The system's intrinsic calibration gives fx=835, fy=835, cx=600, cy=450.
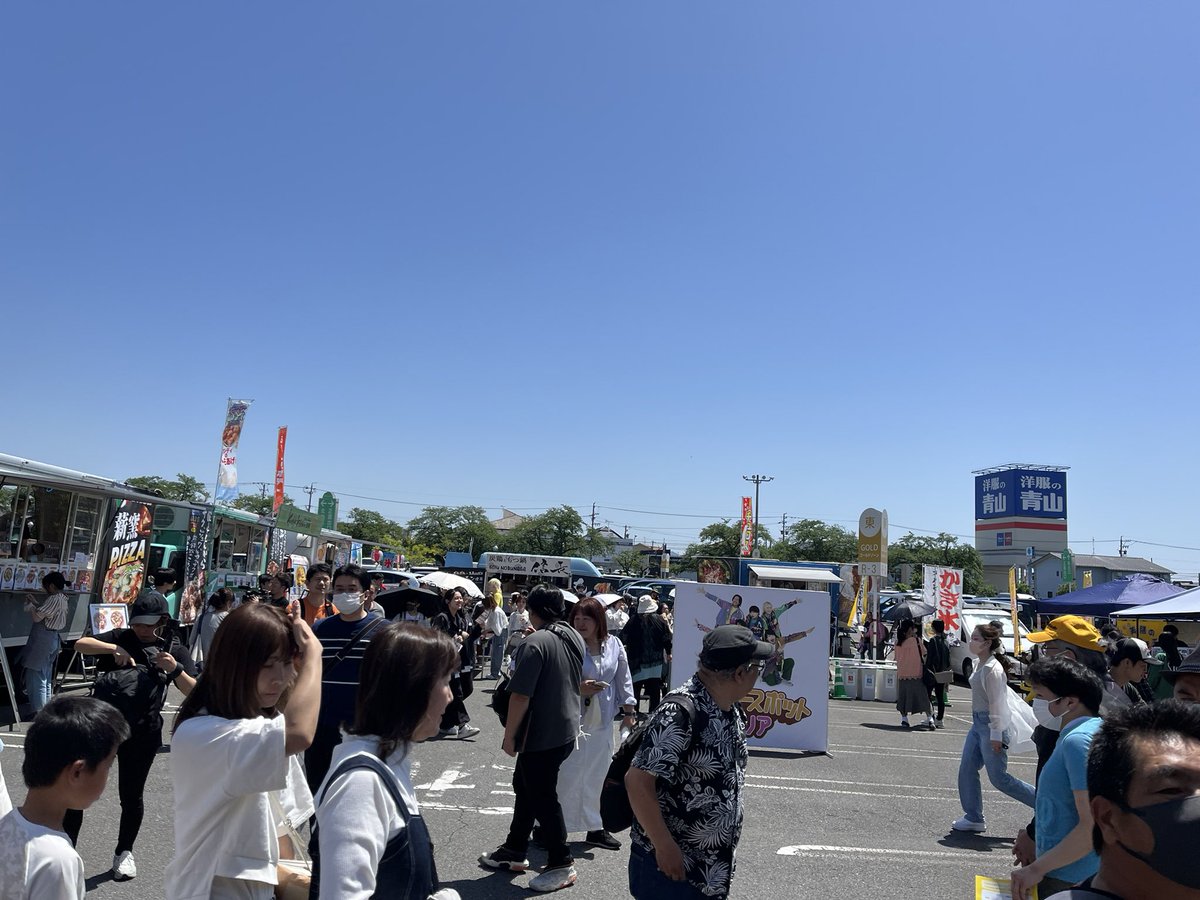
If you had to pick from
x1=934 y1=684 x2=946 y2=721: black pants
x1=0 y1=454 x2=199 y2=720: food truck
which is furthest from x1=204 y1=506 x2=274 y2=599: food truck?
x1=934 y1=684 x2=946 y2=721: black pants

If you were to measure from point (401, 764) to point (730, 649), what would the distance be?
126 centimetres

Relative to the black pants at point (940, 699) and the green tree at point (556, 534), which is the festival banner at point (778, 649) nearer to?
the black pants at point (940, 699)

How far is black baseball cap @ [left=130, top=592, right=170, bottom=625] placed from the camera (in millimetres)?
4875

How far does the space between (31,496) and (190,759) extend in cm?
1128

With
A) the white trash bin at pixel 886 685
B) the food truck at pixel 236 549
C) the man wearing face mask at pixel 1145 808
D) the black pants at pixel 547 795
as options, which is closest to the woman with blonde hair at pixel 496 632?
the food truck at pixel 236 549

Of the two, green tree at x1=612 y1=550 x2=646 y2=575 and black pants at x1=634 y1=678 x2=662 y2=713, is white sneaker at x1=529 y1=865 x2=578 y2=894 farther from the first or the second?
green tree at x1=612 y1=550 x2=646 y2=575

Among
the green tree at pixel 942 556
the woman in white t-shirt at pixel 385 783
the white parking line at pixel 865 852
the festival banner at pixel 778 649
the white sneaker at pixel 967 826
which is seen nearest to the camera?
the woman in white t-shirt at pixel 385 783

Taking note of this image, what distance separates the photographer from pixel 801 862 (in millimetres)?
5660

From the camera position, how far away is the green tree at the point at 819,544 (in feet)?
225

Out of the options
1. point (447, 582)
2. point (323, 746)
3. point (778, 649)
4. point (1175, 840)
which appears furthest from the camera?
point (447, 582)

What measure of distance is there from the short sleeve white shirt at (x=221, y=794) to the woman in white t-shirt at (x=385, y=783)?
A: 0.96ft

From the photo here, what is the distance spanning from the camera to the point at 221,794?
7.23 ft

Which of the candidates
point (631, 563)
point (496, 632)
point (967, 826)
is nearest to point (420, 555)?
point (631, 563)

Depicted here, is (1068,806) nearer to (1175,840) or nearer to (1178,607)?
(1175,840)
